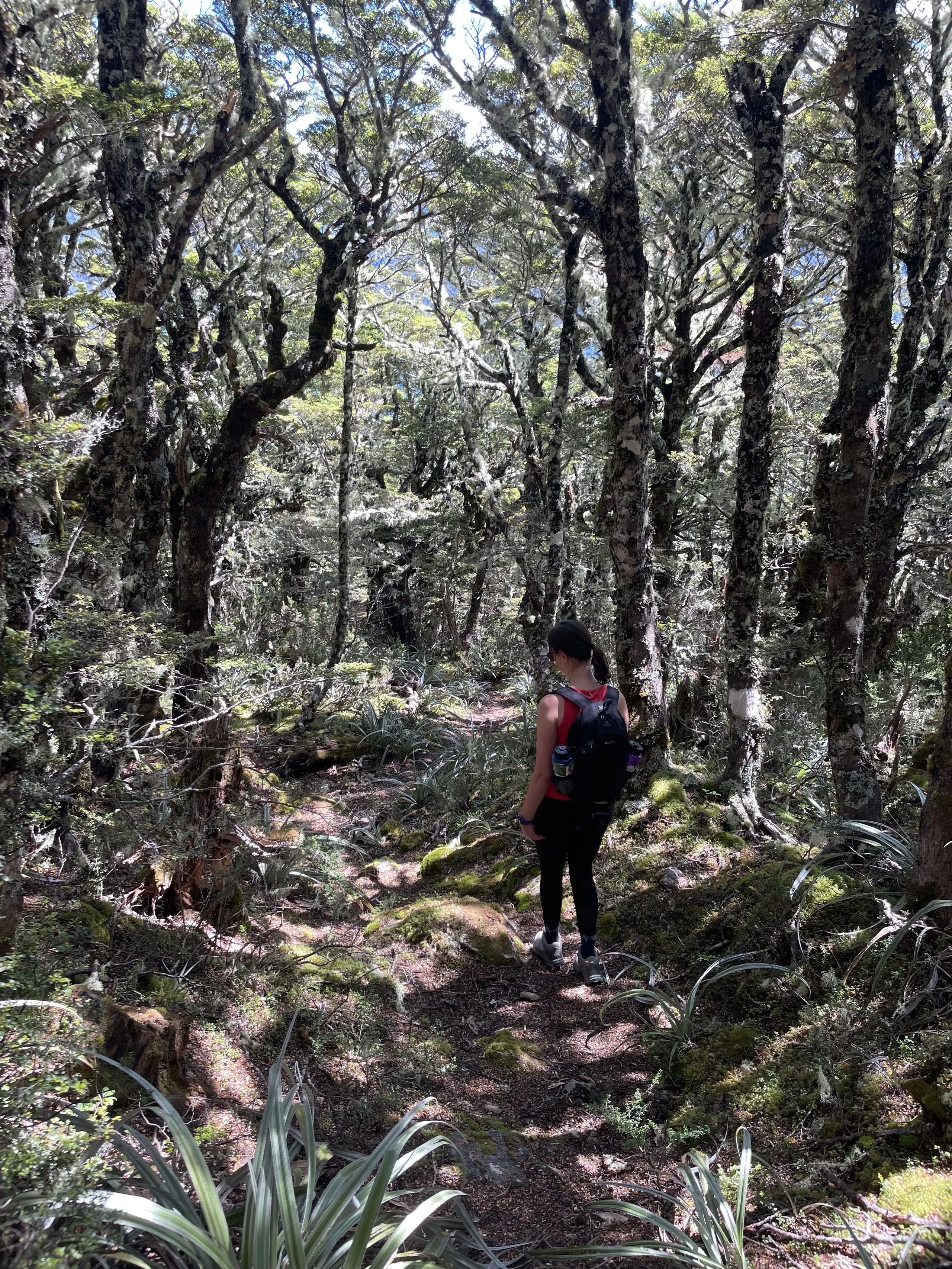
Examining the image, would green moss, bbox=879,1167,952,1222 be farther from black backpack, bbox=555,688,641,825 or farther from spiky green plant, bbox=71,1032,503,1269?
black backpack, bbox=555,688,641,825

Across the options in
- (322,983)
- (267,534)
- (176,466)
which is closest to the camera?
(322,983)

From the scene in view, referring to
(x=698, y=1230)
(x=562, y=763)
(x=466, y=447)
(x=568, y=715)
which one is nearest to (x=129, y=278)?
(x=568, y=715)

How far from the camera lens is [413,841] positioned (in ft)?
24.8

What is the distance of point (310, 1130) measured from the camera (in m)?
2.26

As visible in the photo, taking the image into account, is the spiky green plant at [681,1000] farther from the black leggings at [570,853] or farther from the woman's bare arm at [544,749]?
the woman's bare arm at [544,749]

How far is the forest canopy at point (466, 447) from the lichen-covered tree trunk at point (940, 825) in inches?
0.7

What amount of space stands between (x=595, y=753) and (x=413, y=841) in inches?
172

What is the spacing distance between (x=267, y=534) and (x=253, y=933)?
468 inches

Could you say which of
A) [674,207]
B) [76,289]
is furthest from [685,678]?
[76,289]

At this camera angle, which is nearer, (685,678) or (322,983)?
(322,983)

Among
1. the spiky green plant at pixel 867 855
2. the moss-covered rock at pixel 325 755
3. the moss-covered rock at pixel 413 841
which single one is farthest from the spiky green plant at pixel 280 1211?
the moss-covered rock at pixel 325 755

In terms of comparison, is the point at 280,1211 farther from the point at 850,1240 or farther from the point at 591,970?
the point at 591,970

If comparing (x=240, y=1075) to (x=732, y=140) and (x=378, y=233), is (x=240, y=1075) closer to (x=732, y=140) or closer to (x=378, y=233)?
(x=378, y=233)

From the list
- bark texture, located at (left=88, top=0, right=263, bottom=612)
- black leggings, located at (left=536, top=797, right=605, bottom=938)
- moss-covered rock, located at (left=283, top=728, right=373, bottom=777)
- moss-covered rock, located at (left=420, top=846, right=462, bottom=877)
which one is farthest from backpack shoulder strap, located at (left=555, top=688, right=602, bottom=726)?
moss-covered rock, located at (left=283, top=728, right=373, bottom=777)
